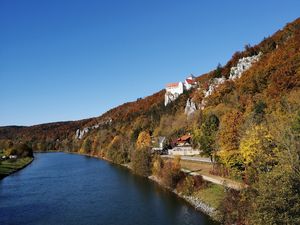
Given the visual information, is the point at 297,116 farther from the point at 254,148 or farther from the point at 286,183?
the point at 286,183

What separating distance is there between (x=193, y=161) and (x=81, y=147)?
8720 cm

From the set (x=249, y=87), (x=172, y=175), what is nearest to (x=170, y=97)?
(x=249, y=87)

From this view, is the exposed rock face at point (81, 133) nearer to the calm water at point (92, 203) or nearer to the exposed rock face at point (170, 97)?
the exposed rock face at point (170, 97)

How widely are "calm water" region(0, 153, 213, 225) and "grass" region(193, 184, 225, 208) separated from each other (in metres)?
1.89

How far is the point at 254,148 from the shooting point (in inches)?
1323

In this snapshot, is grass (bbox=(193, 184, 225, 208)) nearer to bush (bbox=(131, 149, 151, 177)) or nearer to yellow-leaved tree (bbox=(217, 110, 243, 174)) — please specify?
yellow-leaved tree (bbox=(217, 110, 243, 174))

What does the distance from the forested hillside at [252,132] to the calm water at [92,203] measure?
7002 millimetres

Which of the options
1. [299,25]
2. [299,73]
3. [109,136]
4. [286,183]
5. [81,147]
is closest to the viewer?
[286,183]

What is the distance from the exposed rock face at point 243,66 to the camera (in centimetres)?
9794

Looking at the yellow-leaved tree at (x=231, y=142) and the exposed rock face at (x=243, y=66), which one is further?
the exposed rock face at (x=243, y=66)

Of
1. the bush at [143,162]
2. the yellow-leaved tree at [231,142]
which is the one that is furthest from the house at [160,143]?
the yellow-leaved tree at [231,142]

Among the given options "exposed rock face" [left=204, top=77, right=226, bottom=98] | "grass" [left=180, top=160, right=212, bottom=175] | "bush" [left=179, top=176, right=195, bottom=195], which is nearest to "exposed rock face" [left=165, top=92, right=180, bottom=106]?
"exposed rock face" [left=204, top=77, right=226, bottom=98]

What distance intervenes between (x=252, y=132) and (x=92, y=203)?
1910cm

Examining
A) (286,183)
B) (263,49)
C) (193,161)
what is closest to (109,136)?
(263,49)
